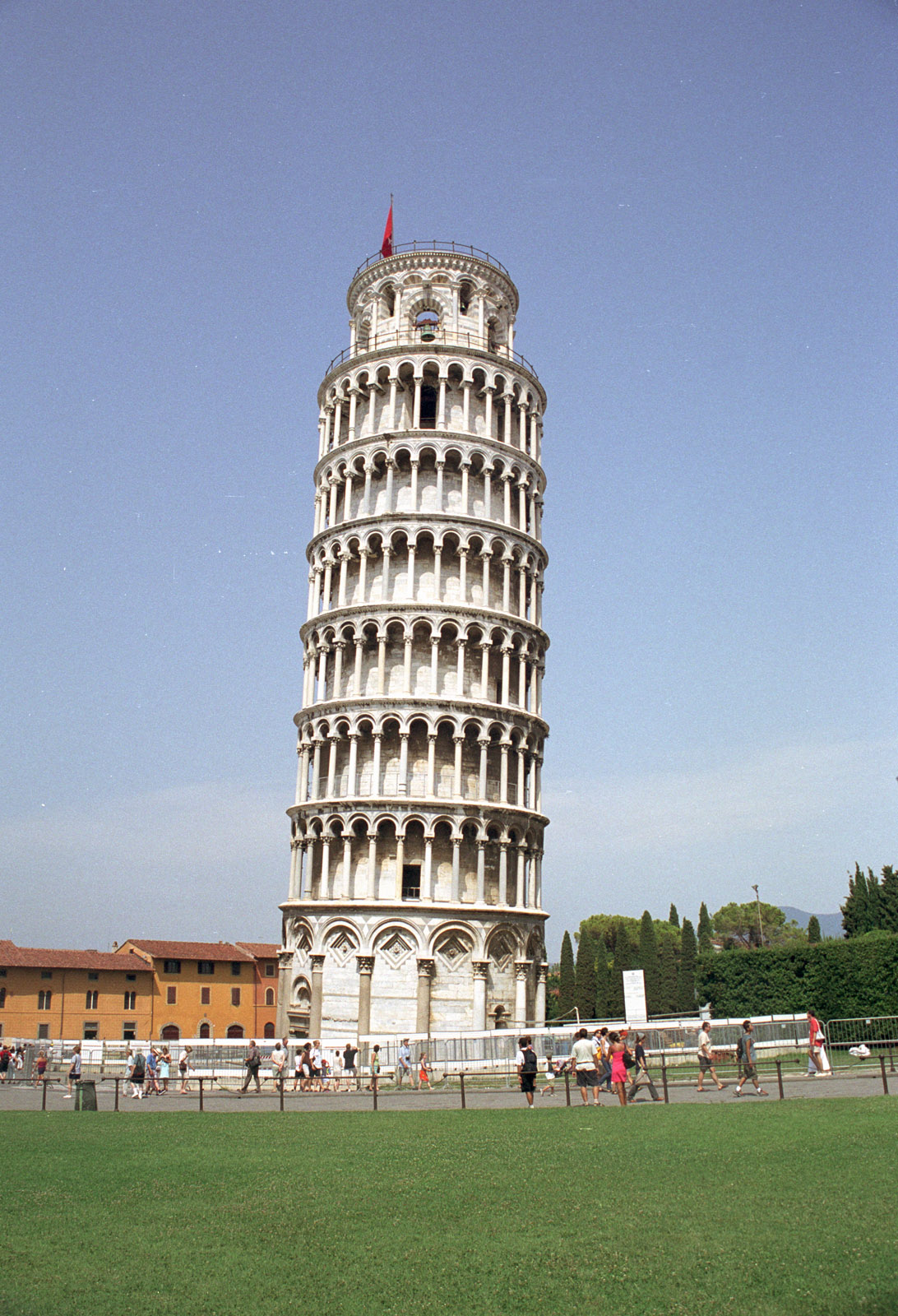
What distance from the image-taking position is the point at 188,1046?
3894 centimetres

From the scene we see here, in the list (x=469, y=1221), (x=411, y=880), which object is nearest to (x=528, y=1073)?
(x=469, y=1221)

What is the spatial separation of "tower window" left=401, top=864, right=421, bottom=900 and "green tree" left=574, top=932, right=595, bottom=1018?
144 ft

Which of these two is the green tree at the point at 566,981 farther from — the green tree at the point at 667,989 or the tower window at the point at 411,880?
the tower window at the point at 411,880

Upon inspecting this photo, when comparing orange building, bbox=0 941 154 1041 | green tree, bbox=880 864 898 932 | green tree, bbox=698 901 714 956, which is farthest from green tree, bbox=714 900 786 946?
orange building, bbox=0 941 154 1041

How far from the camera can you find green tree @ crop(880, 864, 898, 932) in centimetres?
7088

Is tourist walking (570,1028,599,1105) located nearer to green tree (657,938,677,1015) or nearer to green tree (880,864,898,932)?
green tree (880,864,898,932)

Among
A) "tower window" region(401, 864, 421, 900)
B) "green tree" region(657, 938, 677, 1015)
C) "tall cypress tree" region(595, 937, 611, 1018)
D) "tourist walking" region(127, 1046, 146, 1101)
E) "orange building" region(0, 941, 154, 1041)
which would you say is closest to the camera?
"tourist walking" region(127, 1046, 146, 1101)

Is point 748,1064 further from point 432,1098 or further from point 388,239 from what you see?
point 388,239

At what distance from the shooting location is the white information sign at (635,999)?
123 feet

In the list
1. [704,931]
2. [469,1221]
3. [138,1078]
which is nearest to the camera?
[469,1221]

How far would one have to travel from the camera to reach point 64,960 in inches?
3194

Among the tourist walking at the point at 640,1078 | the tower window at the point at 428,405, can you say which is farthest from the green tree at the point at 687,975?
the tourist walking at the point at 640,1078

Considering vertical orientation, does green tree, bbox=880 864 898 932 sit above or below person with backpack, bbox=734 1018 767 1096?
above

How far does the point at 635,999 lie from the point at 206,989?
56731 mm
